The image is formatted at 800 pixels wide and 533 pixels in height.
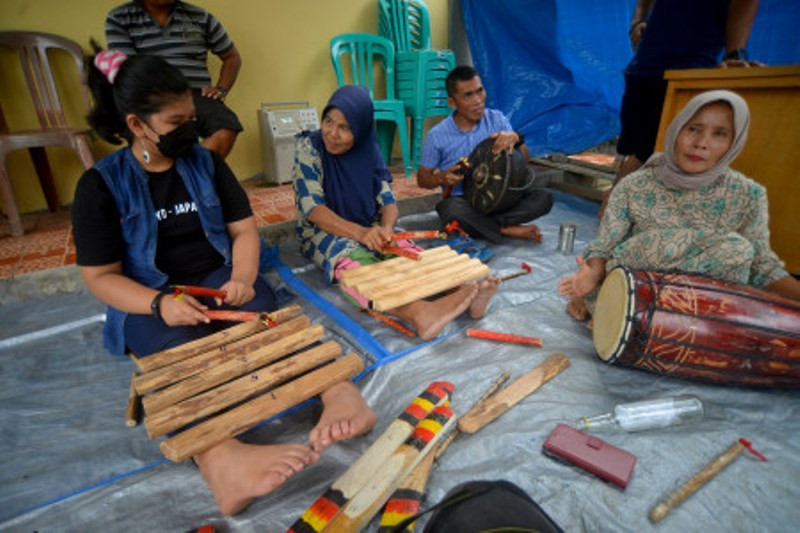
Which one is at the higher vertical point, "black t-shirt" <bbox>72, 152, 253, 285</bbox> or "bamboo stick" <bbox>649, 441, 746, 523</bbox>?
"black t-shirt" <bbox>72, 152, 253, 285</bbox>

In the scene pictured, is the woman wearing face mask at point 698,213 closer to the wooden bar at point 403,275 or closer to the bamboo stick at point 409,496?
the wooden bar at point 403,275

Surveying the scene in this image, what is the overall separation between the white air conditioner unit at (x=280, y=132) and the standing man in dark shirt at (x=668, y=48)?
2.67 m

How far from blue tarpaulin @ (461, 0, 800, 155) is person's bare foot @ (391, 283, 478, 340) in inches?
104

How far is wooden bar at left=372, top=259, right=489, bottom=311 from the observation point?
67.6 inches

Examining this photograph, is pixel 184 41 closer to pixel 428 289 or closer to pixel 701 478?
pixel 428 289

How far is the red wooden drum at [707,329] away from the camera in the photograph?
1.46 meters

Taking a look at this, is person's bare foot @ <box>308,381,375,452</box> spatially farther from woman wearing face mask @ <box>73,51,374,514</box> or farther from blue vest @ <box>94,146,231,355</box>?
blue vest @ <box>94,146,231,355</box>

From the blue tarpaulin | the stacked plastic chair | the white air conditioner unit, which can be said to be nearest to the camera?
the blue tarpaulin

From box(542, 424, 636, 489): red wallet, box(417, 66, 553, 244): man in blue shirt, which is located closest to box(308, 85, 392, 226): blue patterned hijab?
box(417, 66, 553, 244): man in blue shirt

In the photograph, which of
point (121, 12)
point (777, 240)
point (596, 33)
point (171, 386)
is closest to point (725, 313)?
point (777, 240)

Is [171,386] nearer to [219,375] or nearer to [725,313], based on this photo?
[219,375]

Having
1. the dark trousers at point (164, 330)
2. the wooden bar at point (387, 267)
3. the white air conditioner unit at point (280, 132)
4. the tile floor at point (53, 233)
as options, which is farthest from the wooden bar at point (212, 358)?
the white air conditioner unit at point (280, 132)

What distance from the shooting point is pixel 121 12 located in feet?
8.63

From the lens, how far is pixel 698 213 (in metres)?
1.72
